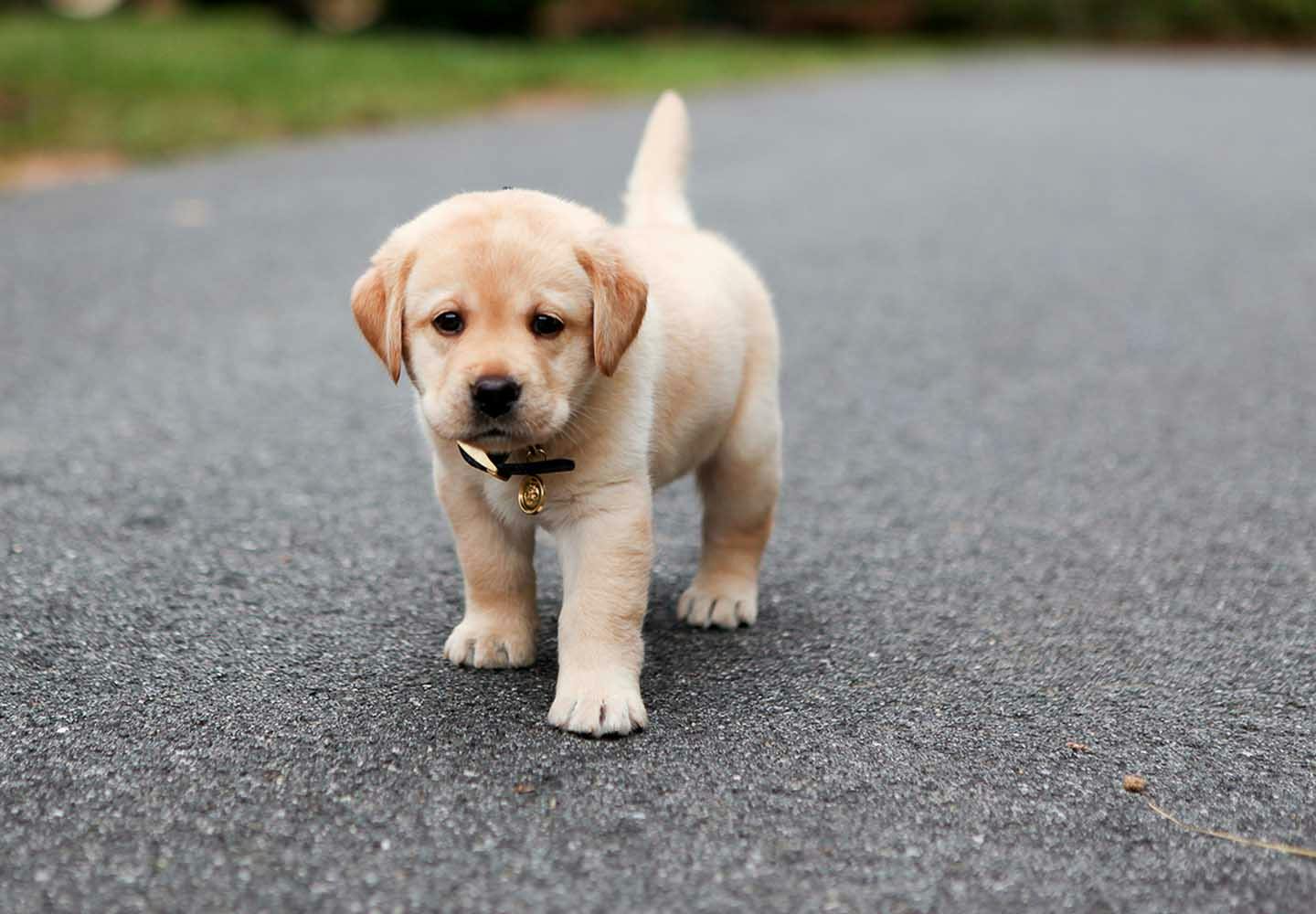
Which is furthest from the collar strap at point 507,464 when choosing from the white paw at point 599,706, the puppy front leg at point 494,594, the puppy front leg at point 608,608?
the white paw at point 599,706

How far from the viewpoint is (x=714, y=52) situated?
19.8 metres

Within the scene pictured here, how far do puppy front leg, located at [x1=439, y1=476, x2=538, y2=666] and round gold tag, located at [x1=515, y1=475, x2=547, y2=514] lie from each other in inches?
6.9

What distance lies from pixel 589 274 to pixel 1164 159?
973 cm

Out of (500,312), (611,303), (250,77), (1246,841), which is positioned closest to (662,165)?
(611,303)

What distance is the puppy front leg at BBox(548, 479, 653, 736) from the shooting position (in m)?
2.64

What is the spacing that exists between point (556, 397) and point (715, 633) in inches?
32.3

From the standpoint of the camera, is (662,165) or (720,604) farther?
(662,165)

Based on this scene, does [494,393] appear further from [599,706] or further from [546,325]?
[599,706]

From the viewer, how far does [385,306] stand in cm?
264

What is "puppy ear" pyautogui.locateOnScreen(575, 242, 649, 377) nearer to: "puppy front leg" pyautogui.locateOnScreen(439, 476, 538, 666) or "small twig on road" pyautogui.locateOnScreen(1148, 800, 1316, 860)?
"puppy front leg" pyautogui.locateOnScreen(439, 476, 538, 666)

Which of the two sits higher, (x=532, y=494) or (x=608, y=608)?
(x=532, y=494)

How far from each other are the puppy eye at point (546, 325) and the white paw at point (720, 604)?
0.84m

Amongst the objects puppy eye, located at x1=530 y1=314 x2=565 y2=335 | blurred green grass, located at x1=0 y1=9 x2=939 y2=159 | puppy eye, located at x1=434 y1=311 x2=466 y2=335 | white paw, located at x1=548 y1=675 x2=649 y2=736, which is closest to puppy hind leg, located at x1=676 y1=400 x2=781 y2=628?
white paw, located at x1=548 y1=675 x2=649 y2=736

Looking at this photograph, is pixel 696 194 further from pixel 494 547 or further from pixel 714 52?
pixel 714 52
